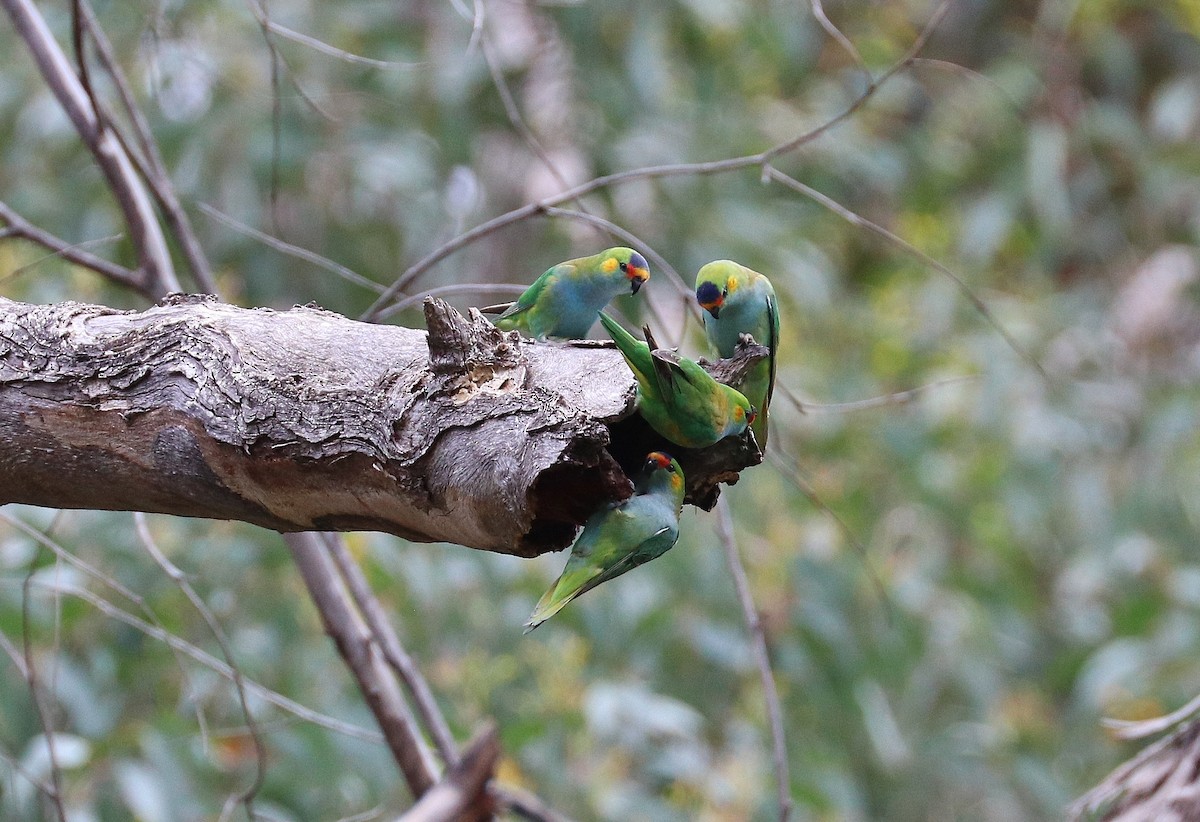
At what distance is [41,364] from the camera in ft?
4.45

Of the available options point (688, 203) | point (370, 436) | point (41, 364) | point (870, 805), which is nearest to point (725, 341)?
point (370, 436)

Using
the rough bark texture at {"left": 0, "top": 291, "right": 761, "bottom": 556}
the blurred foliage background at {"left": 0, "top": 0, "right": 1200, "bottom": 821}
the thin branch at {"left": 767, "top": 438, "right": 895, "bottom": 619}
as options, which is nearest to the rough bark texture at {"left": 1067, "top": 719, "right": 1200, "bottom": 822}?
the thin branch at {"left": 767, "top": 438, "right": 895, "bottom": 619}

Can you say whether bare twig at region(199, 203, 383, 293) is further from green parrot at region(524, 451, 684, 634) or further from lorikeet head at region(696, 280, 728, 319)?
green parrot at region(524, 451, 684, 634)

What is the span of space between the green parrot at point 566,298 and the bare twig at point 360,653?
681 mm

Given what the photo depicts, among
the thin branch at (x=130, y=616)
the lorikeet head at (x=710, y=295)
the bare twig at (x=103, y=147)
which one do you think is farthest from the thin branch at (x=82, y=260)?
the lorikeet head at (x=710, y=295)

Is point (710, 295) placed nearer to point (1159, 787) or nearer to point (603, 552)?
point (603, 552)

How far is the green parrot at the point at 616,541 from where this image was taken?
1.24 metres

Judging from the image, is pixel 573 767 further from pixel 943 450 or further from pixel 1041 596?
pixel 1041 596

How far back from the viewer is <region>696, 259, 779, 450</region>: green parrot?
1.79m

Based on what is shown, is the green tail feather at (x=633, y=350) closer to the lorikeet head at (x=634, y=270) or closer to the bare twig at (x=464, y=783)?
the lorikeet head at (x=634, y=270)

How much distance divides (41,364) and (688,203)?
3.98 m

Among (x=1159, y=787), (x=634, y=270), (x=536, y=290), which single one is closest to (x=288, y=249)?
(x=536, y=290)

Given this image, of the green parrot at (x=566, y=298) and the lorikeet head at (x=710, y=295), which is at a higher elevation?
the green parrot at (x=566, y=298)

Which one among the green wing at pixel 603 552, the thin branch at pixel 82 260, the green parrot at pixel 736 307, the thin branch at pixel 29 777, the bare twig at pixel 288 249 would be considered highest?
the thin branch at pixel 82 260
